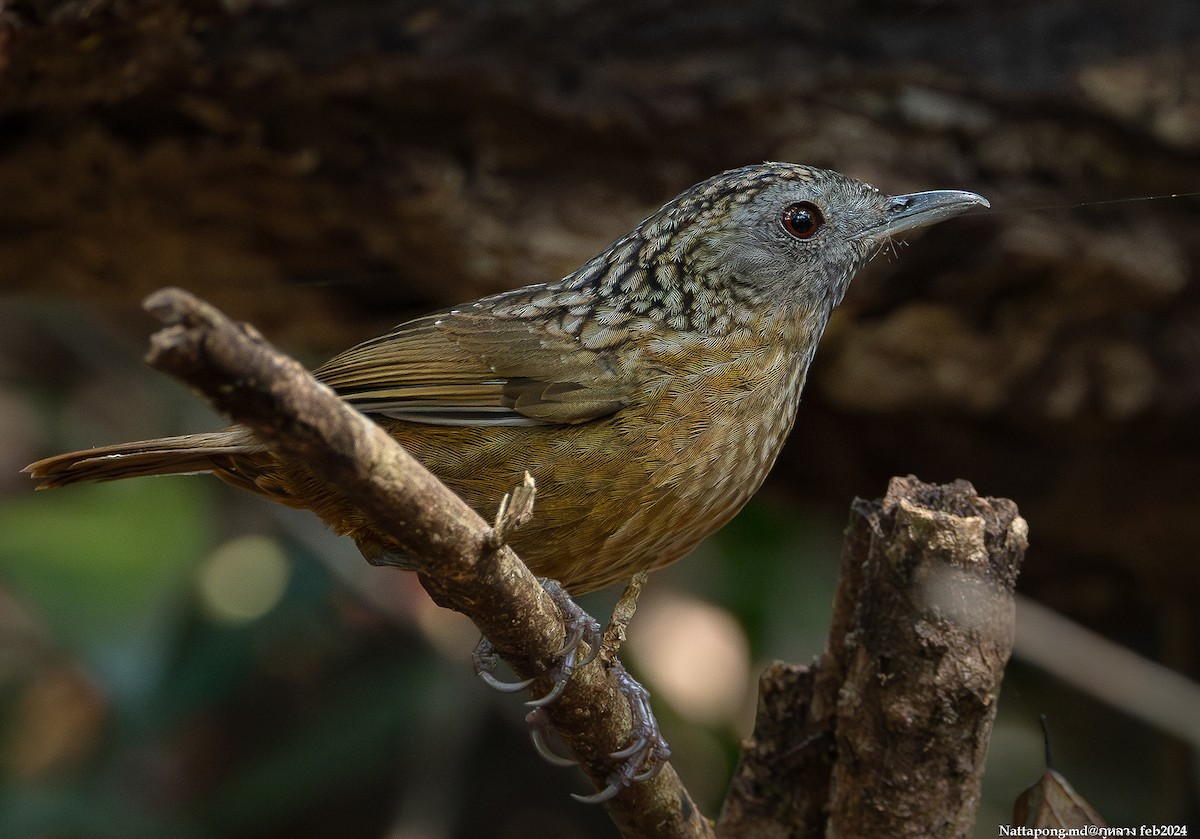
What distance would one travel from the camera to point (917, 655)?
2330mm

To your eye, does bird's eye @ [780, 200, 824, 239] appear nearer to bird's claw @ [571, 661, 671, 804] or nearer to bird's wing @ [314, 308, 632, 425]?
bird's wing @ [314, 308, 632, 425]

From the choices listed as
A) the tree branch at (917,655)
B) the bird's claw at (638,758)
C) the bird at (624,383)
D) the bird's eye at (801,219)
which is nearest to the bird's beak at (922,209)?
the bird at (624,383)

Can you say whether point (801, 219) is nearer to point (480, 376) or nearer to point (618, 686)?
point (480, 376)

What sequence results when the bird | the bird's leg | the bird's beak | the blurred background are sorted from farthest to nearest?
1. the blurred background
2. the bird's beak
3. the bird
4. the bird's leg

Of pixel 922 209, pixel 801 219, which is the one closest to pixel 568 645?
pixel 801 219

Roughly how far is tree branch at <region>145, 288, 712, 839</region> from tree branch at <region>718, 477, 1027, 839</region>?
1.42ft

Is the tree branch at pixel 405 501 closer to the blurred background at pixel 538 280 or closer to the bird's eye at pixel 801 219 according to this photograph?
the bird's eye at pixel 801 219

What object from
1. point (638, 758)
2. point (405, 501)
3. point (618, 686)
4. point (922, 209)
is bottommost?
point (638, 758)

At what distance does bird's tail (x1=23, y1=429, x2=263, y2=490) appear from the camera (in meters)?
2.76

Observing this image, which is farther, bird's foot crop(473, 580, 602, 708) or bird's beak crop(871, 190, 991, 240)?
bird's beak crop(871, 190, 991, 240)

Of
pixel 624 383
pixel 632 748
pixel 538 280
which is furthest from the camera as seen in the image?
pixel 538 280

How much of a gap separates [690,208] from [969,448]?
7.16 feet

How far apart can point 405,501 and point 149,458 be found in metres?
1.39

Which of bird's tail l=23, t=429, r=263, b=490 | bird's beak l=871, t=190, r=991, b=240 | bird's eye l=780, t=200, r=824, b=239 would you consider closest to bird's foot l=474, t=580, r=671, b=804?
bird's tail l=23, t=429, r=263, b=490
